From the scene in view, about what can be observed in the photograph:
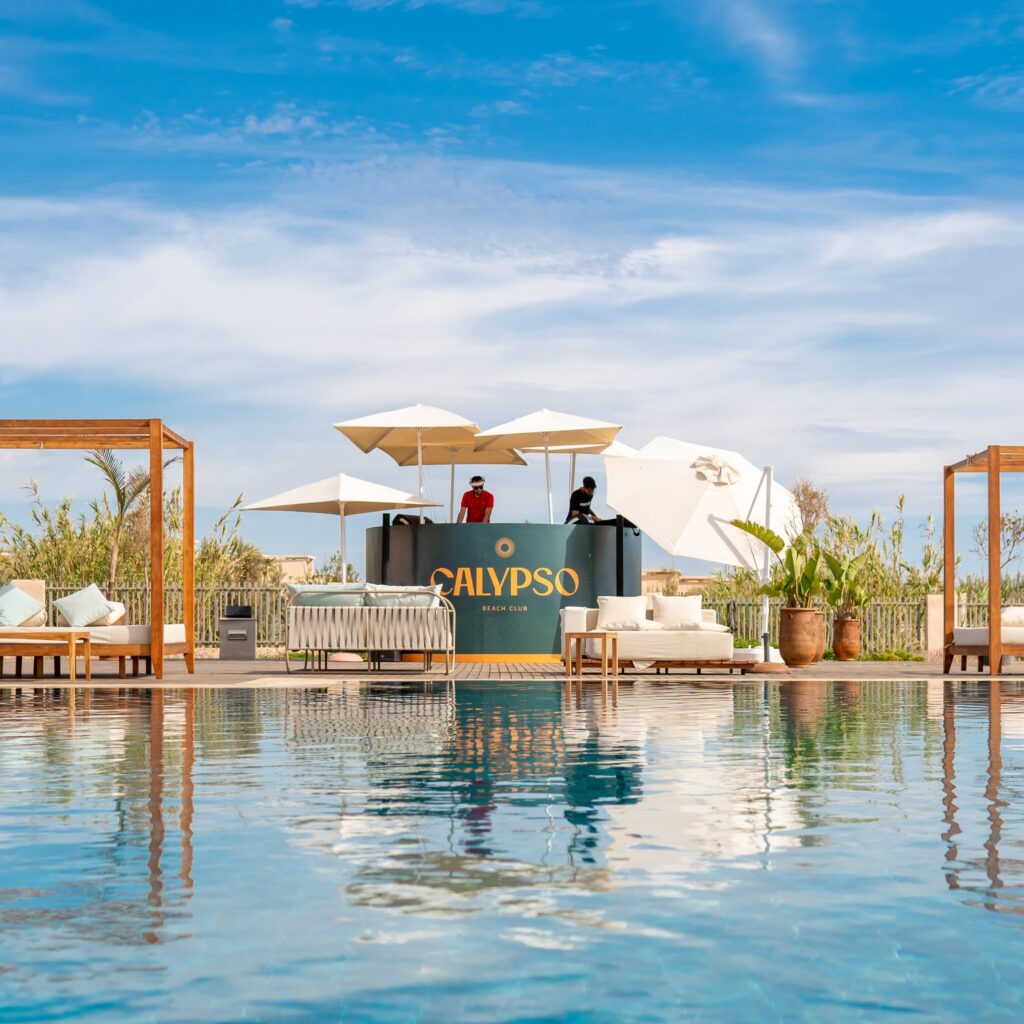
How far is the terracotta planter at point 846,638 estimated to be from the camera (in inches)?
866

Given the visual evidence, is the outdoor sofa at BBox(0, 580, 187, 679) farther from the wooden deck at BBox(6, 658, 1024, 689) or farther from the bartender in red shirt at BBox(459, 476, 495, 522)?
the bartender in red shirt at BBox(459, 476, 495, 522)

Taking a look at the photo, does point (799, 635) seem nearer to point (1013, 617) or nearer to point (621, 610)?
point (1013, 617)

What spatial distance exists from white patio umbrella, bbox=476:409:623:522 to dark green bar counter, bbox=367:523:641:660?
3.65 feet

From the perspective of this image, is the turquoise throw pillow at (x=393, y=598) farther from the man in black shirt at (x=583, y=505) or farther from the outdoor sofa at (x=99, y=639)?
the man in black shirt at (x=583, y=505)

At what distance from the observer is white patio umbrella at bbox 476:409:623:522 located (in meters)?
20.2

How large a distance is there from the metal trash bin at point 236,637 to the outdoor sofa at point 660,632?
6447mm

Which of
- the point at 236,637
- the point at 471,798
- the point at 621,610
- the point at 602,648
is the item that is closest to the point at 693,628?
the point at 621,610

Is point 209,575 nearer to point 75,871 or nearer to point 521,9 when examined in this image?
point 521,9

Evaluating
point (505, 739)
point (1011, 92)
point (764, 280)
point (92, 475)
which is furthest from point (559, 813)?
point (92, 475)

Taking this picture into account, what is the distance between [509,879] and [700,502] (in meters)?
15.9

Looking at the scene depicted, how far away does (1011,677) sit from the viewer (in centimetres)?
1683

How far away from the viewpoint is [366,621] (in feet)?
53.3

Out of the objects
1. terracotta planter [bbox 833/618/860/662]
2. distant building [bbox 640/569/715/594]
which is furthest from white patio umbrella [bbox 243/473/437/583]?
distant building [bbox 640/569/715/594]

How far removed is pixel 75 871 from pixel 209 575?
22.7 meters
